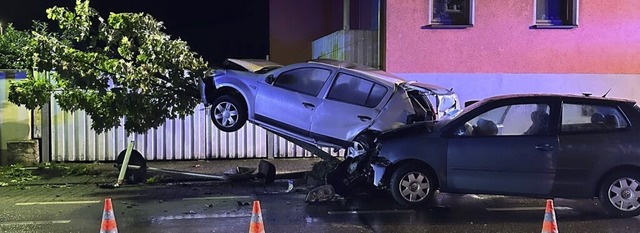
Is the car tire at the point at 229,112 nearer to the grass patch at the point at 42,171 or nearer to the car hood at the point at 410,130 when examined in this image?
the car hood at the point at 410,130

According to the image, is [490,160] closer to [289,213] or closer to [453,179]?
[453,179]

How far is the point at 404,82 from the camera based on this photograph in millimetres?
8859

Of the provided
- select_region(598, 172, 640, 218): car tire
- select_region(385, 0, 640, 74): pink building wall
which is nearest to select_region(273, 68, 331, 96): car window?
select_region(598, 172, 640, 218): car tire

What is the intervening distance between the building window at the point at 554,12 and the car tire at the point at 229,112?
25.4ft

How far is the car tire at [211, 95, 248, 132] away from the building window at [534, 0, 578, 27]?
7.73 m

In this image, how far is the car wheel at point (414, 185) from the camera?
8234 millimetres

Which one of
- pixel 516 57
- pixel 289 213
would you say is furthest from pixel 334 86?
pixel 516 57

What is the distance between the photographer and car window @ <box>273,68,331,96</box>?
9203 millimetres

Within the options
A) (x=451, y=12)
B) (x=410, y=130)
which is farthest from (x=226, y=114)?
Result: (x=451, y=12)

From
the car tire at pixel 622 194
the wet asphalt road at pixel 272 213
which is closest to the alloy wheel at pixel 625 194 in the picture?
the car tire at pixel 622 194

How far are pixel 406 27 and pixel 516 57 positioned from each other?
8.68ft

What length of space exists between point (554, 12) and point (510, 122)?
6.74 meters

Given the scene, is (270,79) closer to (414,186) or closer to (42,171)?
(414,186)

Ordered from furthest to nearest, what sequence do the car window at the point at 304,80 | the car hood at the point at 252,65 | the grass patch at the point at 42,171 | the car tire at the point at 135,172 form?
the grass patch at the point at 42,171 → the car tire at the point at 135,172 → the car hood at the point at 252,65 → the car window at the point at 304,80
